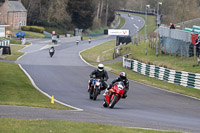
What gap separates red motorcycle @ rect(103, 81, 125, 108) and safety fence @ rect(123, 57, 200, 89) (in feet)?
41.9

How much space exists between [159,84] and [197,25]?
50.0 feet

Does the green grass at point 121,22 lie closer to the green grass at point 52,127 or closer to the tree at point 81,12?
the tree at point 81,12

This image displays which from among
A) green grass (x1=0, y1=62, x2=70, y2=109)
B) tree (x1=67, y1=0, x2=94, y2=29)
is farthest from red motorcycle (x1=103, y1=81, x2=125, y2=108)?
tree (x1=67, y1=0, x2=94, y2=29)

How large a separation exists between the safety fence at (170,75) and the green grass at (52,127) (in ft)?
61.2

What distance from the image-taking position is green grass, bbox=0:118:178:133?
1012 cm

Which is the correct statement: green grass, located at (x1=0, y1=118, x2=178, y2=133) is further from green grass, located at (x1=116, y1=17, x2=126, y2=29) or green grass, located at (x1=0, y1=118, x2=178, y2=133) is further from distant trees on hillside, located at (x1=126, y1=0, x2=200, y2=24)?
green grass, located at (x1=116, y1=17, x2=126, y2=29)

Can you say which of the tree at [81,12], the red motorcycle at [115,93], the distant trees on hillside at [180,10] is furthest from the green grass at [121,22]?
the red motorcycle at [115,93]

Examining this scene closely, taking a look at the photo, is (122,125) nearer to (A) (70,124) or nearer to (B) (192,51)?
(A) (70,124)

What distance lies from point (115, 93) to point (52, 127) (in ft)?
22.3

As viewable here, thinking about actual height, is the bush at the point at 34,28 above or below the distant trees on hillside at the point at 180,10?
below

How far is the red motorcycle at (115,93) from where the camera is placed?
17.2m

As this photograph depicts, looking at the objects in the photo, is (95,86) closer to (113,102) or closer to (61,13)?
(113,102)

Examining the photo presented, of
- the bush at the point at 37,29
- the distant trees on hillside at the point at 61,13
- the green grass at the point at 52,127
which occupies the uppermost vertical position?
the distant trees on hillside at the point at 61,13

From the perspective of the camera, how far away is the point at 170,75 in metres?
33.2
